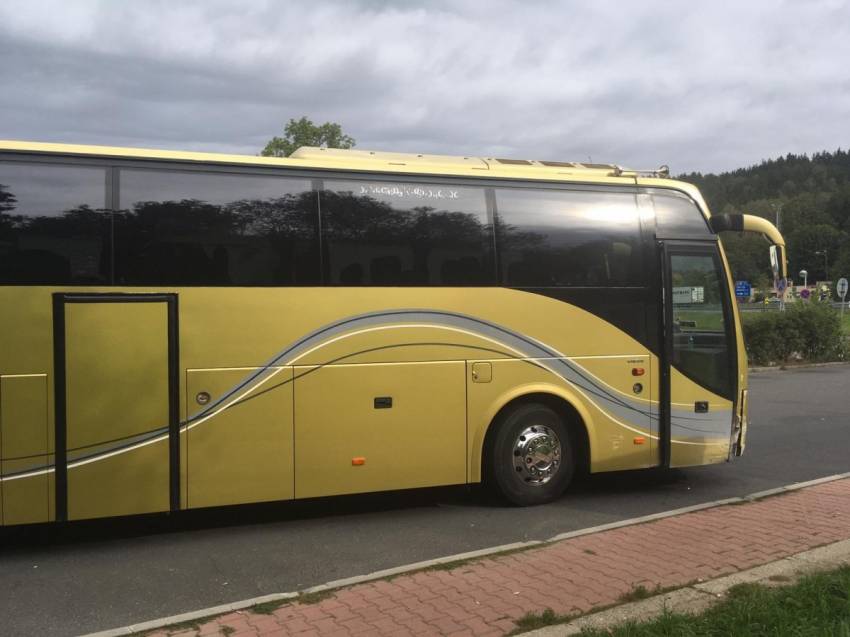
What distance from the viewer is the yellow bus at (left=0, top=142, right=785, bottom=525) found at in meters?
5.33

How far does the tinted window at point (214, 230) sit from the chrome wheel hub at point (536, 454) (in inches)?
96.4

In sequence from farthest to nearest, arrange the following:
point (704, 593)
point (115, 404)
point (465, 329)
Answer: point (465, 329) → point (115, 404) → point (704, 593)

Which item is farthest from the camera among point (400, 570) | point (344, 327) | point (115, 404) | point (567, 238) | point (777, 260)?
point (777, 260)

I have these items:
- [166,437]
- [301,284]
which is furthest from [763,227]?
[166,437]

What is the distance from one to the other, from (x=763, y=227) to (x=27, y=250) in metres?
6.94

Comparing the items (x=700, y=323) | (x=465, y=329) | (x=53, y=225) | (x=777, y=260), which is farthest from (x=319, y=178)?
(x=777, y=260)

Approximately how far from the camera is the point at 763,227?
7648 mm

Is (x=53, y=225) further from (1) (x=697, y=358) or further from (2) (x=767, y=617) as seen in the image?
(1) (x=697, y=358)

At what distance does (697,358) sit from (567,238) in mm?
1852

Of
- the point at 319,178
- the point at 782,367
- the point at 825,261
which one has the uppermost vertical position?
the point at 825,261

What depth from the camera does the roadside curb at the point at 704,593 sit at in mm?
3887

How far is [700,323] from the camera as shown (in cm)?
722

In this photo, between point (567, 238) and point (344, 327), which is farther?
point (567, 238)

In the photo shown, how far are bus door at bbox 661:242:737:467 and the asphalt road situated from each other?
543mm
